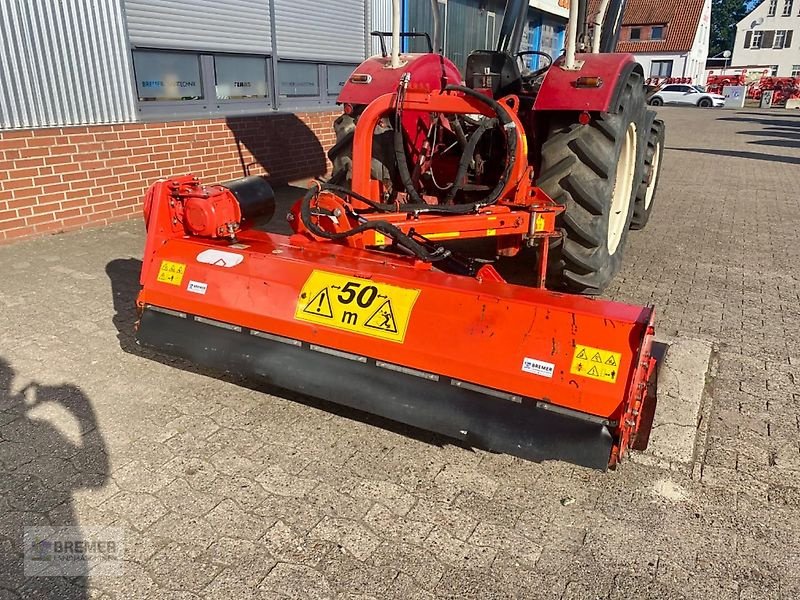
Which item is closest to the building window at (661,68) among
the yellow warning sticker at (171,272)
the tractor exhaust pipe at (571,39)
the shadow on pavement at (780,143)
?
the shadow on pavement at (780,143)

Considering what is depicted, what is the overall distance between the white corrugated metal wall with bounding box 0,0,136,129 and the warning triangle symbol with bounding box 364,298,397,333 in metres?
4.65

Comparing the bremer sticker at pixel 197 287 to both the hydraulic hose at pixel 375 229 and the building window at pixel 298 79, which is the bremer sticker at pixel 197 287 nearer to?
the hydraulic hose at pixel 375 229

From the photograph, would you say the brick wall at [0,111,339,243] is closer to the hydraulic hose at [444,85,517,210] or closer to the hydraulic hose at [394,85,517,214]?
the hydraulic hose at [394,85,517,214]

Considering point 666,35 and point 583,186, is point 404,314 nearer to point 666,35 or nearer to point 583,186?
point 583,186

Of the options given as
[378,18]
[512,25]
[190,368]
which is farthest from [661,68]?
[190,368]

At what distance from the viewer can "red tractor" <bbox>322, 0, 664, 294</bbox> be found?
358cm

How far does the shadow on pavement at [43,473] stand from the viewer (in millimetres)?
2064

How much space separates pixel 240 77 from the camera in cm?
797

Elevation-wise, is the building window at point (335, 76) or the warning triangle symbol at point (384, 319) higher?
the building window at point (335, 76)

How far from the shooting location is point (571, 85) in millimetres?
3631

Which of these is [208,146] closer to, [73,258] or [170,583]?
[73,258]

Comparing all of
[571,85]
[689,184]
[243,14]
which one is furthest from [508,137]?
[689,184]

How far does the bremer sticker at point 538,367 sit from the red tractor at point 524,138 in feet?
3.87

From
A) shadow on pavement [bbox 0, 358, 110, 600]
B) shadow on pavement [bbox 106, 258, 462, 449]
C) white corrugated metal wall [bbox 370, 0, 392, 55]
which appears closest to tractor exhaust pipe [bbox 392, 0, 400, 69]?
shadow on pavement [bbox 106, 258, 462, 449]
